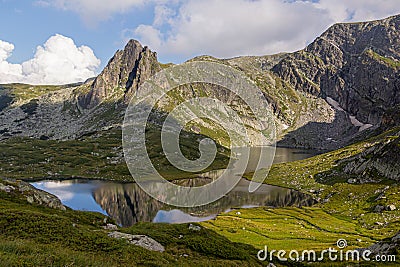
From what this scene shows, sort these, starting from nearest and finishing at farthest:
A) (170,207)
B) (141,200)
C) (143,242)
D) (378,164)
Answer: (143,242) < (170,207) < (141,200) < (378,164)

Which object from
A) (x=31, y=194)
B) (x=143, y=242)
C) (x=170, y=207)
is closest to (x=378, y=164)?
(x=170, y=207)

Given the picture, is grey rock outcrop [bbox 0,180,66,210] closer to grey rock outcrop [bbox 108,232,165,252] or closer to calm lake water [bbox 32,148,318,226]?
grey rock outcrop [bbox 108,232,165,252]

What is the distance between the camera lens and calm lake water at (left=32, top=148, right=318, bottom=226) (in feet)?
333

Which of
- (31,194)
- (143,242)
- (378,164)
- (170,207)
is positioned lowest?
(170,207)

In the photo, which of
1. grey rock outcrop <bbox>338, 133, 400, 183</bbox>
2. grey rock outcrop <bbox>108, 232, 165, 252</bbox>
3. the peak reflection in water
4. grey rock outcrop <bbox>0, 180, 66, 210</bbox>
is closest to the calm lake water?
the peak reflection in water

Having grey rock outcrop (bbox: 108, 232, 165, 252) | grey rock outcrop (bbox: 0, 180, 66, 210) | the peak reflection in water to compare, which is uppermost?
grey rock outcrop (bbox: 0, 180, 66, 210)

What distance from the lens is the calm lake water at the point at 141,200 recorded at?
3994 inches

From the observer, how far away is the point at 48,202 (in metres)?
45.2

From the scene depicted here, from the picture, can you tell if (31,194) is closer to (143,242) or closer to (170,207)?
(143,242)

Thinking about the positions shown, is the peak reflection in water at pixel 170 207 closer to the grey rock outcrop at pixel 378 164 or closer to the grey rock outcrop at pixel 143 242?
the grey rock outcrop at pixel 378 164

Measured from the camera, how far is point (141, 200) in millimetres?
122188

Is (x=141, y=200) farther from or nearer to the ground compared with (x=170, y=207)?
farther from the ground

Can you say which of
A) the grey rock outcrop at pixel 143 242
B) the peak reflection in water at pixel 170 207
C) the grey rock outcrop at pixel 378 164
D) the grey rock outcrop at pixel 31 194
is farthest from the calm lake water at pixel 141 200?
the grey rock outcrop at pixel 143 242

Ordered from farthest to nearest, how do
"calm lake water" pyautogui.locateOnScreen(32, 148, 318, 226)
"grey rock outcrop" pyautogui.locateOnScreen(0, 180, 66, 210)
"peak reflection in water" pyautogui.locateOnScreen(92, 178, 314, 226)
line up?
"calm lake water" pyautogui.locateOnScreen(32, 148, 318, 226) → "peak reflection in water" pyautogui.locateOnScreen(92, 178, 314, 226) → "grey rock outcrop" pyautogui.locateOnScreen(0, 180, 66, 210)
